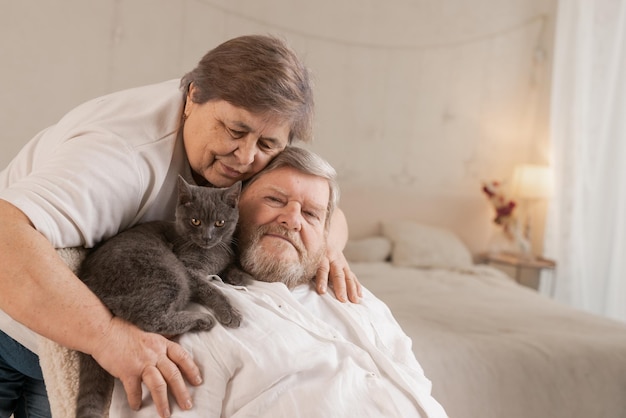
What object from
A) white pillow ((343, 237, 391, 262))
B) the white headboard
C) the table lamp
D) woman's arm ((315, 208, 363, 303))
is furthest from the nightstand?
woman's arm ((315, 208, 363, 303))

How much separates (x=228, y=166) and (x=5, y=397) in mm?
808

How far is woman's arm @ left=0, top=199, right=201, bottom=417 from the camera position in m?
0.97

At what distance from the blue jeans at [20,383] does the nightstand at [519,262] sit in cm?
385

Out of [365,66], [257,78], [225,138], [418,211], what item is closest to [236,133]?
[225,138]

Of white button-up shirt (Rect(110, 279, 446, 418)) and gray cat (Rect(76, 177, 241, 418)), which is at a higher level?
gray cat (Rect(76, 177, 241, 418))

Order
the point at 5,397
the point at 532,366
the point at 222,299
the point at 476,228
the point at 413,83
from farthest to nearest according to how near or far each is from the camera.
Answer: the point at 476,228 → the point at 413,83 → the point at 532,366 → the point at 5,397 → the point at 222,299

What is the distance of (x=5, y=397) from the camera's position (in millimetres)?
1348

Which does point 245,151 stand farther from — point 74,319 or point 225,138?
point 74,319

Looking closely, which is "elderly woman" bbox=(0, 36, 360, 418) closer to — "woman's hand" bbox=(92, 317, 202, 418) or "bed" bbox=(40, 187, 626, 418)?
"woman's hand" bbox=(92, 317, 202, 418)

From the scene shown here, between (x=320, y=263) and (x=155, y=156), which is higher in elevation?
(x=155, y=156)

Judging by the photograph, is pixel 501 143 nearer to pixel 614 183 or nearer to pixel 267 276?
pixel 614 183

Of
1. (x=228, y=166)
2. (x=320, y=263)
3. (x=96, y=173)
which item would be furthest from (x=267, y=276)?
(x=96, y=173)

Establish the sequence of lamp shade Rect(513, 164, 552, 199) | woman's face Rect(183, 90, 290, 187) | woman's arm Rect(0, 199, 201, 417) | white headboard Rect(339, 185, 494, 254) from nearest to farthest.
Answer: woman's arm Rect(0, 199, 201, 417)
woman's face Rect(183, 90, 290, 187)
white headboard Rect(339, 185, 494, 254)
lamp shade Rect(513, 164, 552, 199)

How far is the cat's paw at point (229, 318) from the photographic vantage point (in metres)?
1.17
